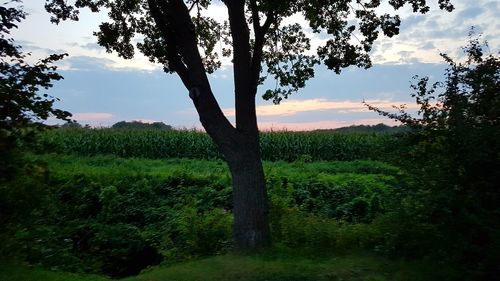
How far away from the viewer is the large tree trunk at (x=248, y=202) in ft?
31.3

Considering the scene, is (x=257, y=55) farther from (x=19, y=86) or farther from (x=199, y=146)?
(x=199, y=146)

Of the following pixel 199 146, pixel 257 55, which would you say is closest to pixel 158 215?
pixel 257 55

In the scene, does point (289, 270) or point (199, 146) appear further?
point (199, 146)

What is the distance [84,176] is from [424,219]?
15.9m

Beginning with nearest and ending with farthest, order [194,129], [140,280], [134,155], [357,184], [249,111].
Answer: [140,280], [249,111], [357,184], [134,155], [194,129]

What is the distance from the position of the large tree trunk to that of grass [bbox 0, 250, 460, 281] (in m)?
0.60

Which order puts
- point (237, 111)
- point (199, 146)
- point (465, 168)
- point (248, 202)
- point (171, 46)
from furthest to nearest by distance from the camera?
point (199, 146) → point (171, 46) → point (237, 111) → point (248, 202) → point (465, 168)

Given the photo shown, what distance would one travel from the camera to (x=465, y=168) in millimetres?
7297

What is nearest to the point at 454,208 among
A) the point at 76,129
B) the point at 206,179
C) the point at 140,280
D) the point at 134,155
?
the point at 140,280

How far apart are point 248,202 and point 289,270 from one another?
2.05 m

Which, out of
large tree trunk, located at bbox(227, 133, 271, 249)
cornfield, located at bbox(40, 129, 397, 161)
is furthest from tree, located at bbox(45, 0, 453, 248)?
cornfield, located at bbox(40, 129, 397, 161)

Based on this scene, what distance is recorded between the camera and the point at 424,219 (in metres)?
7.61

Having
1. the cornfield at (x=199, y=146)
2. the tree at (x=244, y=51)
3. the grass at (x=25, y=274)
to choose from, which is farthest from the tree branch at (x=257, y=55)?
the cornfield at (x=199, y=146)

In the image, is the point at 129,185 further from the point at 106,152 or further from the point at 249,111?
the point at 106,152
